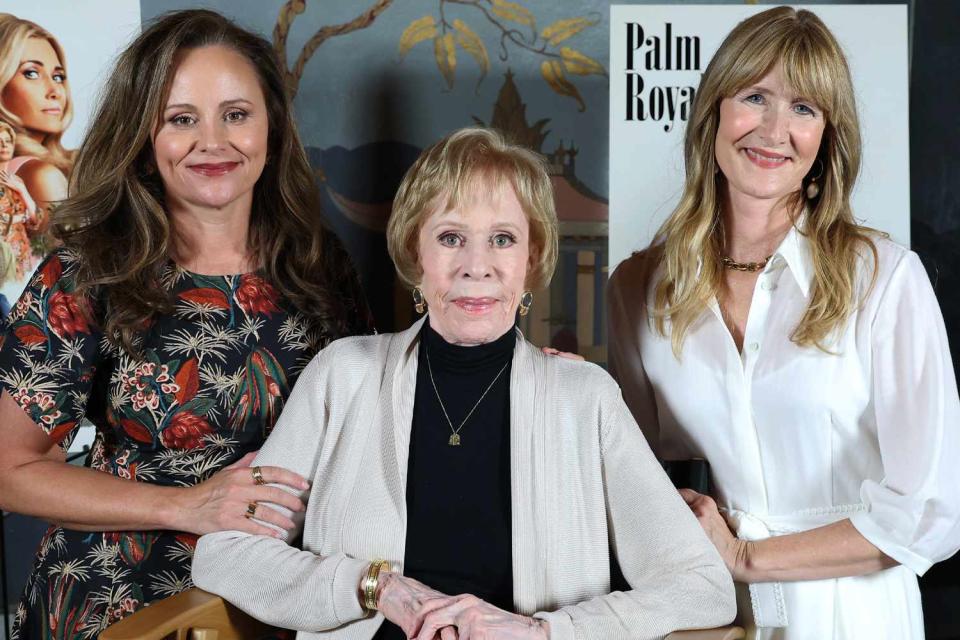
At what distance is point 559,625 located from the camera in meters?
2.05

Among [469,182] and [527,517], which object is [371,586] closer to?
[527,517]

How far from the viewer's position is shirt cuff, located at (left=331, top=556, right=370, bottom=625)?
2121 mm

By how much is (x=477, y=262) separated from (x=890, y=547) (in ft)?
3.58

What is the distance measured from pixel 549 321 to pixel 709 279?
127 cm

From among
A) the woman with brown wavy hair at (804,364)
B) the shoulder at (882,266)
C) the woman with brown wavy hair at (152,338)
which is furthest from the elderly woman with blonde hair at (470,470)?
the shoulder at (882,266)

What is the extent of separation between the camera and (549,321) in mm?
3783

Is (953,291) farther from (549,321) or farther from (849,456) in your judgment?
(849,456)

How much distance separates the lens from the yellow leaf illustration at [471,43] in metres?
3.69

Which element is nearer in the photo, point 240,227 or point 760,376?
point 760,376

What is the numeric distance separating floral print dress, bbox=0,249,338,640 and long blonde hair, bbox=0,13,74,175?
1294 mm

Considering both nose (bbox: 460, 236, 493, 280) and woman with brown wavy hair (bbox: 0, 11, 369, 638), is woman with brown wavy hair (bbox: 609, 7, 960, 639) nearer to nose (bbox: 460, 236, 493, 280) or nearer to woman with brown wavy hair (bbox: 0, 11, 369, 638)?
nose (bbox: 460, 236, 493, 280)

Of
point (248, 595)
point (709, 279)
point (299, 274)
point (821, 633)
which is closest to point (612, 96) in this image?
point (709, 279)

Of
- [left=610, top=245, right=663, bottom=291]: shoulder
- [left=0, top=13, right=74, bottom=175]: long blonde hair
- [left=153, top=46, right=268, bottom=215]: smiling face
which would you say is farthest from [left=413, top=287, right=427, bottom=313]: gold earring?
[left=0, top=13, right=74, bottom=175]: long blonde hair

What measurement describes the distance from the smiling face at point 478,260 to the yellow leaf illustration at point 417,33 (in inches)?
62.9
